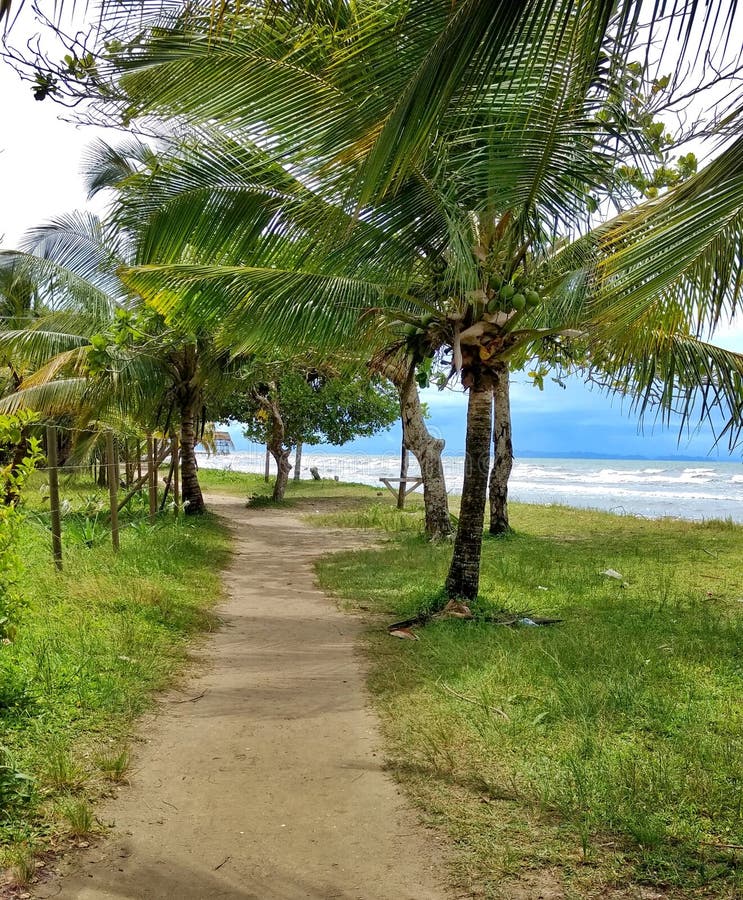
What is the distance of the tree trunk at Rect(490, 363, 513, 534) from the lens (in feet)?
43.9

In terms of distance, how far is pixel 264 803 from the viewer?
139 inches

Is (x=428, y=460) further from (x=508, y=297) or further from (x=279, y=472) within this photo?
(x=279, y=472)

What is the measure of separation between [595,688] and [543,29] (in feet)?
11.8

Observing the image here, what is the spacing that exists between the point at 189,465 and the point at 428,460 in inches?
189

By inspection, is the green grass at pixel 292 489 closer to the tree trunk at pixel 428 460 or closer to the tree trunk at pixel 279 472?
the tree trunk at pixel 279 472

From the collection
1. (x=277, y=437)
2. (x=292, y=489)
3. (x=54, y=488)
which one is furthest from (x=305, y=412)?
(x=54, y=488)

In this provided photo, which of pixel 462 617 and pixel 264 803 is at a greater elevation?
pixel 462 617

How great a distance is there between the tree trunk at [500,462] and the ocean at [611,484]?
1340 centimetres

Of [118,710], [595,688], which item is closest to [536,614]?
[595,688]

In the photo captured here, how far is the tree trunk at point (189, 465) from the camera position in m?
14.4

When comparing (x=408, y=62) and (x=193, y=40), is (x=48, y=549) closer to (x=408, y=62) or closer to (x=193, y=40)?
(x=193, y=40)

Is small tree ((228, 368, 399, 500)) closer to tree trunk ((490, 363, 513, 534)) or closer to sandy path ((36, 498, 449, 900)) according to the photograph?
tree trunk ((490, 363, 513, 534))

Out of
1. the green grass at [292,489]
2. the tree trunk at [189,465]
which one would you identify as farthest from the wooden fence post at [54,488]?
the green grass at [292,489]

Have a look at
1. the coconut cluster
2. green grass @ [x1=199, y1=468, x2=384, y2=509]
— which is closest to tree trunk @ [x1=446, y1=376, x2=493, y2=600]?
the coconut cluster
